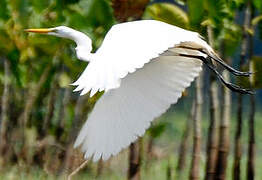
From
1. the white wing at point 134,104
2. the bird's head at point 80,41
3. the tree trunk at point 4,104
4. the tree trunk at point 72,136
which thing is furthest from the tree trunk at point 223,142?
the bird's head at point 80,41

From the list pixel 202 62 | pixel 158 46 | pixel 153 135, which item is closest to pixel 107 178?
pixel 153 135

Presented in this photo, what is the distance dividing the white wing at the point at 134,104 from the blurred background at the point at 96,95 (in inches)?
23.3

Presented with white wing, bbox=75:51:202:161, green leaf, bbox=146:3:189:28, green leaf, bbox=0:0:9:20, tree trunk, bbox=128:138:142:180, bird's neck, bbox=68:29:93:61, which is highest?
green leaf, bbox=146:3:189:28

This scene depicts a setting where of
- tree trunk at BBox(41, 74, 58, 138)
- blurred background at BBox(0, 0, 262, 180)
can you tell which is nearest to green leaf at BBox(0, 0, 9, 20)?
blurred background at BBox(0, 0, 262, 180)

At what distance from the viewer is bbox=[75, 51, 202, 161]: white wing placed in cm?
566

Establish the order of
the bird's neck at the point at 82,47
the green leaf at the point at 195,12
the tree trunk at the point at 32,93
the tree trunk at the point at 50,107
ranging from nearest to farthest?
1. the bird's neck at the point at 82,47
2. the green leaf at the point at 195,12
3. the tree trunk at the point at 32,93
4. the tree trunk at the point at 50,107

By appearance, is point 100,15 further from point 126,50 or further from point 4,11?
point 126,50

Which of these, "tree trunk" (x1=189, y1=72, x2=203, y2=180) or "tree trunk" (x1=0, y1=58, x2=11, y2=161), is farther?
"tree trunk" (x1=0, y1=58, x2=11, y2=161)

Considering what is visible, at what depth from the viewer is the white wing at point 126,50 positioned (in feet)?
16.5

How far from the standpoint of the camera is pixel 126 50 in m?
5.34

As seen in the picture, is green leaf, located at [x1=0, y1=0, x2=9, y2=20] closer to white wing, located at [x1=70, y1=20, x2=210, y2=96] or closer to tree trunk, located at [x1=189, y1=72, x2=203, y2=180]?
tree trunk, located at [x1=189, y1=72, x2=203, y2=180]

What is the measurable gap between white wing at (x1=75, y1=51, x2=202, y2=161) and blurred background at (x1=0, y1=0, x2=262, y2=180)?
0.59m

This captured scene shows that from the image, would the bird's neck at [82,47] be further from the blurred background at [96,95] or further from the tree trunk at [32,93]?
the tree trunk at [32,93]

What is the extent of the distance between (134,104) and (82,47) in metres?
0.47
